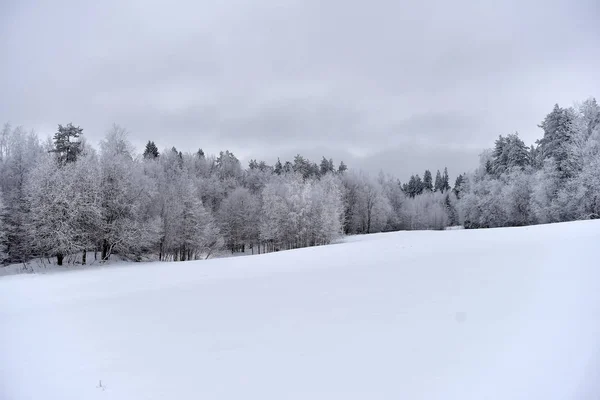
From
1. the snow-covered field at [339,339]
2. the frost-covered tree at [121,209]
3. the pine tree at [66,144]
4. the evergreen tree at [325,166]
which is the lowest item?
the snow-covered field at [339,339]

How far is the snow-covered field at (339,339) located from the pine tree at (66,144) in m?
30.9

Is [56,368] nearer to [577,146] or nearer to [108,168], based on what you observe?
[108,168]

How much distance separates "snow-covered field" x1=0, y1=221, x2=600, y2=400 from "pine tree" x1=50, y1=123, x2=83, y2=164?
101ft

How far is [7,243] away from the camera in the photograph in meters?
31.9

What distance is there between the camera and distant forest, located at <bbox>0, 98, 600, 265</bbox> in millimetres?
29594

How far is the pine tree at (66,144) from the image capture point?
36.5m

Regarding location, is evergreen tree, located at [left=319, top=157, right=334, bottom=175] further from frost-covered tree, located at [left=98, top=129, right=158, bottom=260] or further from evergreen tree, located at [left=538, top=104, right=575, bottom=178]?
frost-covered tree, located at [left=98, top=129, right=158, bottom=260]

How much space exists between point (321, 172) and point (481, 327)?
89.0 meters

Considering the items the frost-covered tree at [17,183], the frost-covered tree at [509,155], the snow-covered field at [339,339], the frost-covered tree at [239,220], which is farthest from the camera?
the frost-covered tree at [239,220]

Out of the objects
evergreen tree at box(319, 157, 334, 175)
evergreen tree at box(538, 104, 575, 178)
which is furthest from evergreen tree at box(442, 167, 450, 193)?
evergreen tree at box(538, 104, 575, 178)

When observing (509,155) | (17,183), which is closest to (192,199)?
(17,183)

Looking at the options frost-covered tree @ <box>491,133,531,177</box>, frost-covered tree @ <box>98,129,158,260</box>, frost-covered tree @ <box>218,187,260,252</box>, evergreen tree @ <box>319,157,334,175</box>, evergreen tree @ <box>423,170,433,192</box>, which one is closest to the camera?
frost-covered tree @ <box>98,129,158,260</box>

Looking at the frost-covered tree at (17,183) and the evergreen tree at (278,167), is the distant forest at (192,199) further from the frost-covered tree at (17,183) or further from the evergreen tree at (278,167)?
the evergreen tree at (278,167)

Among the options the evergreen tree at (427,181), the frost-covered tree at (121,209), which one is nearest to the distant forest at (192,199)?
the frost-covered tree at (121,209)
